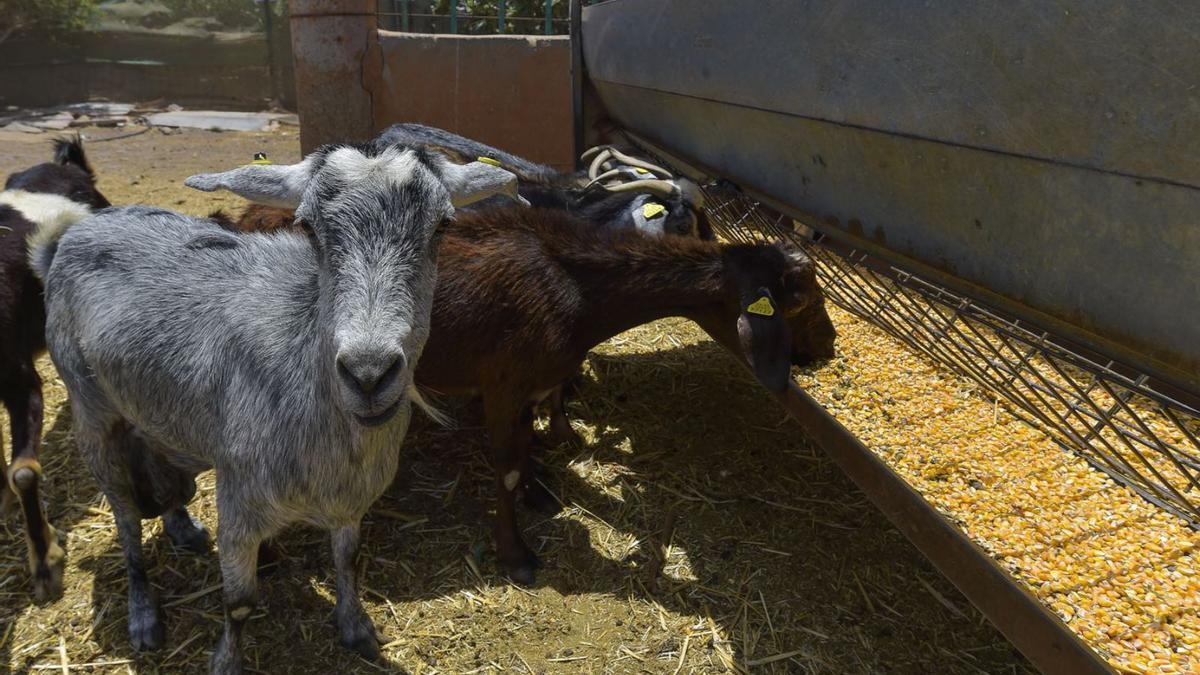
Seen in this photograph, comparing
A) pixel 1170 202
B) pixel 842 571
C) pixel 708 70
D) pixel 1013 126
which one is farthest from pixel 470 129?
pixel 1170 202

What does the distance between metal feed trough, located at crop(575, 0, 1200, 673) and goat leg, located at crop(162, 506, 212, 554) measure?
2728 millimetres

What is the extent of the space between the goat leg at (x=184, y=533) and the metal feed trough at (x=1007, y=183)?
2.73 metres

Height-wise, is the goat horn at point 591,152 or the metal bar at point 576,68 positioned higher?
the metal bar at point 576,68

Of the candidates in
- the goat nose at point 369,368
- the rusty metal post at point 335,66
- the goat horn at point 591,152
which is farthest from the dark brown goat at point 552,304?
the rusty metal post at point 335,66

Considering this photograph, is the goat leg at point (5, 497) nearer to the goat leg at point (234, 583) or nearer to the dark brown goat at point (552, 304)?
the goat leg at point (234, 583)

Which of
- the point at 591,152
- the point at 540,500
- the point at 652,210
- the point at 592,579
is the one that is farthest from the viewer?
the point at 591,152

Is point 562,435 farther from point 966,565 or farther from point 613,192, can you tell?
point 966,565

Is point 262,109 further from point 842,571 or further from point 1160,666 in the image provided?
point 1160,666

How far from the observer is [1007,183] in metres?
2.00

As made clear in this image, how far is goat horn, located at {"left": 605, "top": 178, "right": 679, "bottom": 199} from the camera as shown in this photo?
4.51m

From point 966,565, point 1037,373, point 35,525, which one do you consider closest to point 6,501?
point 35,525

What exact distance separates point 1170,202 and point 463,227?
283cm

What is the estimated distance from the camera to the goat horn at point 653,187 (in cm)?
451

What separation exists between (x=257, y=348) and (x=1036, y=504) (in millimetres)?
3046
